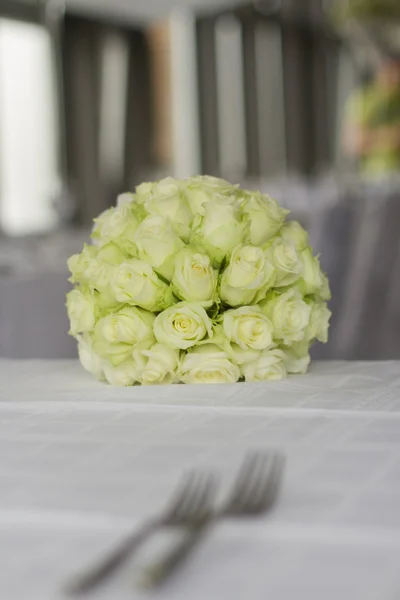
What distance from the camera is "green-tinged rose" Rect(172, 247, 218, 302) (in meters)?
1.01

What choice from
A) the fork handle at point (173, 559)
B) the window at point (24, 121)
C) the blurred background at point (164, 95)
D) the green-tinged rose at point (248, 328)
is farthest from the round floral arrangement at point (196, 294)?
the window at point (24, 121)

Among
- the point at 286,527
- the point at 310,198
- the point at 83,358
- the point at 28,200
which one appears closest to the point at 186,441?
the point at 286,527

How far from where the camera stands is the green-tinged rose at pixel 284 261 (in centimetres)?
104

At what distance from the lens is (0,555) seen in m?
0.49

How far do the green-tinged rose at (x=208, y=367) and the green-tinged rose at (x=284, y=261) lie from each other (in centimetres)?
11

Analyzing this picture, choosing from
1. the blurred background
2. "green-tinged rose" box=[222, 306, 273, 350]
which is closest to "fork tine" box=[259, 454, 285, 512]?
"green-tinged rose" box=[222, 306, 273, 350]

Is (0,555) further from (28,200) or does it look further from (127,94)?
(127,94)

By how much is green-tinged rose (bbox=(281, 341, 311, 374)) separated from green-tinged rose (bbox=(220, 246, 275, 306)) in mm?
86

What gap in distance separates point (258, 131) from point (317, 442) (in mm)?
10327

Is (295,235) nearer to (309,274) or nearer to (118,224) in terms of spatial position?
(309,274)

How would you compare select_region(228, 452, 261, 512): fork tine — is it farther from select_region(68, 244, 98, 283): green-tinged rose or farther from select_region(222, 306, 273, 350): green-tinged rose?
select_region(68, 244, 98, 283): green-tinged rose

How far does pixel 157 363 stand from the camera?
1027 mm

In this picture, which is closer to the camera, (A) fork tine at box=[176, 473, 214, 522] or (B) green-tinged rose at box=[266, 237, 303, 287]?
(A) fork tine at box=[176, 473, 214, 522]

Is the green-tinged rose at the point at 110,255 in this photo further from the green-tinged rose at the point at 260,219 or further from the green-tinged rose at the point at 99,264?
the green-tinged rose at the point at 260,219
